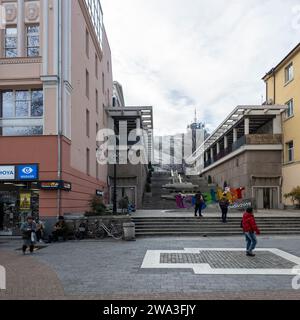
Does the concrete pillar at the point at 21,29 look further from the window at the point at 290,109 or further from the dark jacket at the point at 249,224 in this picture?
the window at the point at 290,109

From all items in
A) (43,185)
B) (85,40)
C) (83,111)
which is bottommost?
(43,185)

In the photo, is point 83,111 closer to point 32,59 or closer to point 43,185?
point 32,59

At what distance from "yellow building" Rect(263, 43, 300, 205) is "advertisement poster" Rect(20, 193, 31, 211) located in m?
20.6

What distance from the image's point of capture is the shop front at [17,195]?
19.4 meters

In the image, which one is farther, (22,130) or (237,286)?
(22,130)

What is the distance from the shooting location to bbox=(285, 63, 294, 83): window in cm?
3381

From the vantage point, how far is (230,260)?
483 inches

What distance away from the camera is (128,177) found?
3541 centimetres

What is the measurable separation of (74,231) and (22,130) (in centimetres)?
623

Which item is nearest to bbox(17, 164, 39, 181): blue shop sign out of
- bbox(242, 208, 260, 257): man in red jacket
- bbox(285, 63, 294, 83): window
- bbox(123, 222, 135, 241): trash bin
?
bbox(123, 222, 135, 241): trash bin

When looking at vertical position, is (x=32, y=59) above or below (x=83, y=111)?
above
